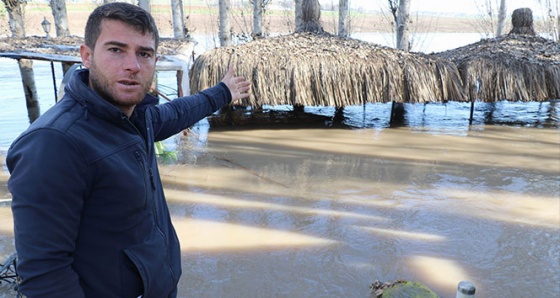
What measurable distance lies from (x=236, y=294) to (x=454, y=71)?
7010 millimetres

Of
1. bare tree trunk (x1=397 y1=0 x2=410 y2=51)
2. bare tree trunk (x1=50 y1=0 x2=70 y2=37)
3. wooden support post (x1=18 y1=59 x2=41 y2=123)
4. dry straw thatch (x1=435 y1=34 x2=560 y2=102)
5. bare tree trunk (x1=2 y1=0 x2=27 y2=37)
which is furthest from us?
bare tree trunk (x1=50 y1=0 x2=70 y2=37)

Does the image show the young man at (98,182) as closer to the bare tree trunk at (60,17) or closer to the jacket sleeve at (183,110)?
the jacket sleeve at (183,110)

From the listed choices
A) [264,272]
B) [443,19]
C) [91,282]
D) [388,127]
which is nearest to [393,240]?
[264,272]

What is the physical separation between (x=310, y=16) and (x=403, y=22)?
2.45m

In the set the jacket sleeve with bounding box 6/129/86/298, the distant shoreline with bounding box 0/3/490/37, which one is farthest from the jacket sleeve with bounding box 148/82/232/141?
the distant shoreline with bounding box 0/3/490/37

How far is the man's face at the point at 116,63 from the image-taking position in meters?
1.33

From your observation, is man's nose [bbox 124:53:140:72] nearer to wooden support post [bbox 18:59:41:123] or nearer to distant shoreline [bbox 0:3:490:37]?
wooden support post [bbox 18:59:41:123]

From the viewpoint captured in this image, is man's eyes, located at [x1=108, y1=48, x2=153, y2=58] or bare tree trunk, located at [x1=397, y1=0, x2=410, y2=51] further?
bare tree trunk, located at [x1=397, y1=0, x2=410, y2=51]

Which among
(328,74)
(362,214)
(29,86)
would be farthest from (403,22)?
(29,86)

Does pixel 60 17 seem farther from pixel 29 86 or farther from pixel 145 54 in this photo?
pixel 145 54

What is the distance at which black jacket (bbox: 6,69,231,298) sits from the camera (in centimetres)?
113

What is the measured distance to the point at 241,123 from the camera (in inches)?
378

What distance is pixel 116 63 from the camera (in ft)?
4.37

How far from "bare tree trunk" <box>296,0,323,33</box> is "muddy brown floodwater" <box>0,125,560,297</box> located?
3310 millimetres
